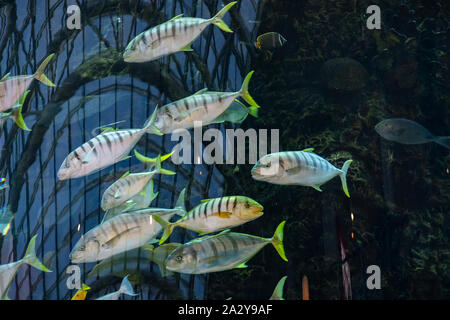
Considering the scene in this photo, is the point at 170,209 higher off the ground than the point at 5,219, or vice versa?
the point at 170,209

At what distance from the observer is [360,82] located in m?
2.54

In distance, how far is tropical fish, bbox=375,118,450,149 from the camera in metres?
2.44

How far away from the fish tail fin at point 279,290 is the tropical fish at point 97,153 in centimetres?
124

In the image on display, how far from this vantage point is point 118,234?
74.5 inches

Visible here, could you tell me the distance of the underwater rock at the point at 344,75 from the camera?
2543 mm

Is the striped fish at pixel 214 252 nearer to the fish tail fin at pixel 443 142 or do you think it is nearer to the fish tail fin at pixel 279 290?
the fish tail fin at pixel 279 290

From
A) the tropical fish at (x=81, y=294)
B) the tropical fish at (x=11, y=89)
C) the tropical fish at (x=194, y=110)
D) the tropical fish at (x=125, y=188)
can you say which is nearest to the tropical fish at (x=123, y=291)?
the tropical fish at (x=81, y=294)

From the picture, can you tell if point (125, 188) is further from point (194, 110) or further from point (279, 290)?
point (279, 290)

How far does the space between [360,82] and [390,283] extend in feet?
4.61

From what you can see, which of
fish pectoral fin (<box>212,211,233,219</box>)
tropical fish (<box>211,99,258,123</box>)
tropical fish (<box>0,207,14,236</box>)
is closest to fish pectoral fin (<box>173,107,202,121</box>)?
tropical fish (<box>211,99,258,123</box>)

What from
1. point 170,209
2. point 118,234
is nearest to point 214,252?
point 170,209

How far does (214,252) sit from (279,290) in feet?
2.06

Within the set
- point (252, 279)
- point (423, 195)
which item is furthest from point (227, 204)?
point (423, 195)

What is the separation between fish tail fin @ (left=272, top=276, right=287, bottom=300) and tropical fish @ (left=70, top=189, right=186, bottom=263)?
2.67ft
